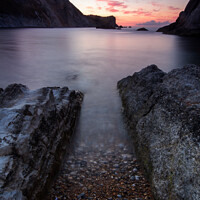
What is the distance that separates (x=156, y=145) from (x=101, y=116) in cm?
239

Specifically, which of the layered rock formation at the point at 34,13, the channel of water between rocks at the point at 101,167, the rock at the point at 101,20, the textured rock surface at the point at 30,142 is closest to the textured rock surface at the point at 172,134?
the channel of water between rocks at the point at 101,167

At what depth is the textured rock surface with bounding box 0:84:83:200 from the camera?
78.5 inches

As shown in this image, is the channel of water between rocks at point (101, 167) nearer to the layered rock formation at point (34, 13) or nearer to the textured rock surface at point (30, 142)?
the textured rock surface at point (30, 142)

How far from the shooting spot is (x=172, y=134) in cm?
247

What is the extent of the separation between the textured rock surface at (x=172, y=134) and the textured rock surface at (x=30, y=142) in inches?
61.5

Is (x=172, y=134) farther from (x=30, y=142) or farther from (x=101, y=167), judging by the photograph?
(x=30, y=142)

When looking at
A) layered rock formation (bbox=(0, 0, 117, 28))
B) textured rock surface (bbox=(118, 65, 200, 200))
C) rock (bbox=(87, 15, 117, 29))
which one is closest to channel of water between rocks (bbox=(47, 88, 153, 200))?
textured rock surface (bbox=(118, 65, 200, 200))

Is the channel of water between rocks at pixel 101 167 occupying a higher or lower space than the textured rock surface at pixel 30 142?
lower

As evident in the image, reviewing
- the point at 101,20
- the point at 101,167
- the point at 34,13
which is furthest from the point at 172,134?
the point at 101,20

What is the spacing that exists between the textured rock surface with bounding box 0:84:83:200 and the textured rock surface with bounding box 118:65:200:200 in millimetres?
1561

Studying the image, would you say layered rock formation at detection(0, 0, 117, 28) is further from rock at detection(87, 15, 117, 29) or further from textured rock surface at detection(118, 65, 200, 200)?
textured rock surface at detection(118, 65, 200, 200)

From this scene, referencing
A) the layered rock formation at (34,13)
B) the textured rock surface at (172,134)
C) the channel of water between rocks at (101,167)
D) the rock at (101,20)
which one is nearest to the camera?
the textured rock surface at (172,134)

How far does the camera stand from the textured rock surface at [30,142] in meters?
1.99

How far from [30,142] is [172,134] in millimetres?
2058
